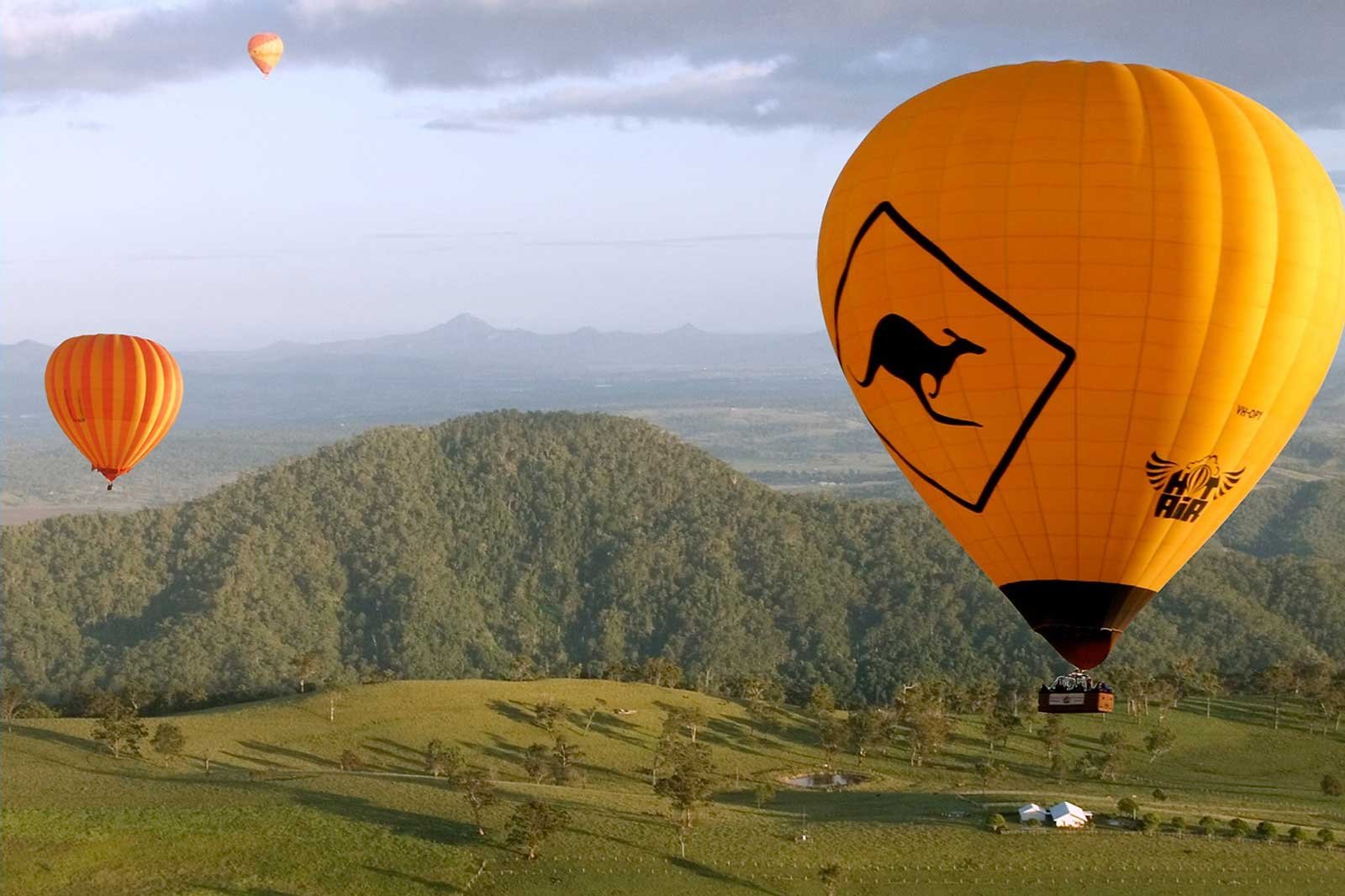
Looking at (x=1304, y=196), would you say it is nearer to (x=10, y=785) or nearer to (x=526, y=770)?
(x=10, y=785)

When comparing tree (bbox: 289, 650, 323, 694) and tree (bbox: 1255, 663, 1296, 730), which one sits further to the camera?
tree (bbox: 1255, 663, 1296, 730)

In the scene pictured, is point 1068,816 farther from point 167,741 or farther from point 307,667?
point 307,667

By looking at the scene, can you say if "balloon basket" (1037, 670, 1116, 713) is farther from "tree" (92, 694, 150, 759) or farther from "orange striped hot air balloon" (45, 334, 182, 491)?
"tree" (92, 694, 150, 759)

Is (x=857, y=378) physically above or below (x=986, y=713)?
above

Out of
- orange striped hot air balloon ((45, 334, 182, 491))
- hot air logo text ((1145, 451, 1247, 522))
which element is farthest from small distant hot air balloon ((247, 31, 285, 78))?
hot air logo text ((1145, 451, 1247, 522))

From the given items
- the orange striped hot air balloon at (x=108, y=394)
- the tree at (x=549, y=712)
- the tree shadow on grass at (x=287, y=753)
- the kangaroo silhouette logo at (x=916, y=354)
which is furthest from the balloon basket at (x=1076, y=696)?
the tree at (x=549, y=712)

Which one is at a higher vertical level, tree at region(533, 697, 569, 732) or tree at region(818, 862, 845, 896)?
tree at region(818, 862, 845, 896)

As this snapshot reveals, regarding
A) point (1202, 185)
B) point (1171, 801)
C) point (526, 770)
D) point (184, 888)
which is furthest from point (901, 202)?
point (526, 770)
